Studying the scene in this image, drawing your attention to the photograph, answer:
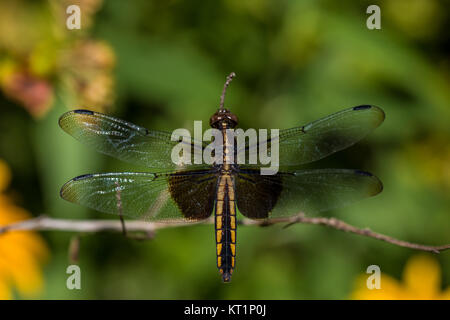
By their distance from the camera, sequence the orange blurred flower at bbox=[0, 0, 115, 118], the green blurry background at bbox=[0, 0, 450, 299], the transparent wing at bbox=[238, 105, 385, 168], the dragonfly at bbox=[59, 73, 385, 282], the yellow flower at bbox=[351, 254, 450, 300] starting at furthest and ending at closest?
1. the green blurry background at bbox=[0, 0, 450, 299]
2. the yellow flower at bbox=[351, 254, 450, 300]
3. the orange blurred flower at bbox=[0, 0, 115, 118]
4. the transparent wing at bbox=[238, 105, 385, 168]
5. the dragonfly at bbox=[59, 73, 385, 282]

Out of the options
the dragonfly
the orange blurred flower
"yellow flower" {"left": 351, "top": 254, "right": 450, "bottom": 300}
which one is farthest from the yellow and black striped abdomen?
"yellow flower" {"left": 351, "top": 254, "right": 450, "bottom": 300}

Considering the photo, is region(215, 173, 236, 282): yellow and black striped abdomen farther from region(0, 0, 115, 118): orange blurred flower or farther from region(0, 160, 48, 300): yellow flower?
region(0, 160, 48, 300): yellow flower

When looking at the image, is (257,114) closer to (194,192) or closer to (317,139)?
(317,139)

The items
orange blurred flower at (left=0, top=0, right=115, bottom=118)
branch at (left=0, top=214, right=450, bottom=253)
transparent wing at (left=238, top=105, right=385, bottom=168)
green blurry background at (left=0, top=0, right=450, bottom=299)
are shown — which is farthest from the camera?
green blurry background at (left=0, top=0, right=450, bottom=299)

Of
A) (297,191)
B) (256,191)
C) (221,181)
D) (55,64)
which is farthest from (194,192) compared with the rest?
(55,64)

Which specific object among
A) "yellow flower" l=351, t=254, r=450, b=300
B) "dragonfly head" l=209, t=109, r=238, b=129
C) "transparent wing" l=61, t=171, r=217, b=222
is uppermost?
"dragonfly head" l=209, t=109, r=238, b=129

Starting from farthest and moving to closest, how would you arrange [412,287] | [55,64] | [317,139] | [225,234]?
[412,287], [55,64], [317,139], [225,234]
